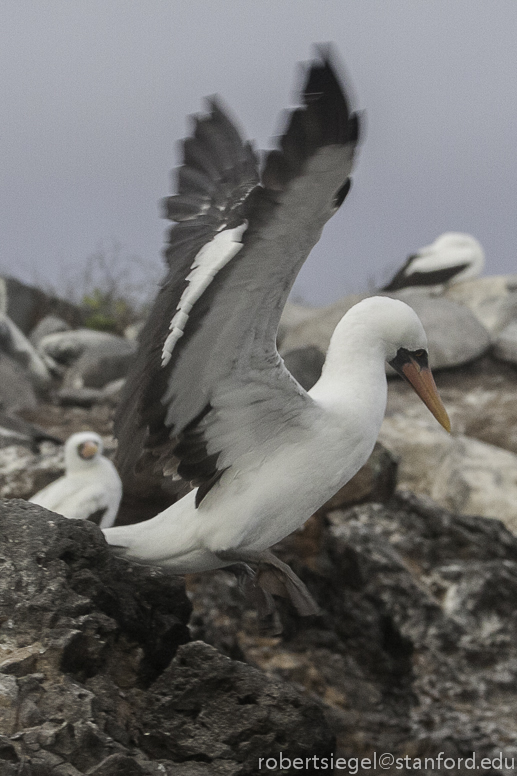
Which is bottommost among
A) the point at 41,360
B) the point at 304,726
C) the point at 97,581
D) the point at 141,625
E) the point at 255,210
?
the point at 41,360

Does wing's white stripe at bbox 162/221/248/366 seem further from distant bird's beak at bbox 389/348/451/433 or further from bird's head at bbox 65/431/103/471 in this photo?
bird's head at bbox 65/431/103/471

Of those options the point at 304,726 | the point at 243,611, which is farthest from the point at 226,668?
the point at 243,611

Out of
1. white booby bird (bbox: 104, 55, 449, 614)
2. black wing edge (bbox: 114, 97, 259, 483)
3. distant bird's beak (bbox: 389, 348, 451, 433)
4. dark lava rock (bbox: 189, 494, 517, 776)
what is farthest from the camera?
dark lava rock (bbox: 189, 494, 517, 776)

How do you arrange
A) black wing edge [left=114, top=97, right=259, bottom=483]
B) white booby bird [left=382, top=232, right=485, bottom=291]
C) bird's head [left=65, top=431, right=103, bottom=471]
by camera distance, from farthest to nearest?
white booby bird [left=382, top=232, right=485, bottom=291] → bird's head [left=65, top=431, right=103, bottom=471] → black wing edge [left=114, top=97, right=259, bottom=483]

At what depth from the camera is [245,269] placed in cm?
315

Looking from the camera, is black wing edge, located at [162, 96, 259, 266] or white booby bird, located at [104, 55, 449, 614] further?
black wing edge, located at [162, 96, 259, 266]

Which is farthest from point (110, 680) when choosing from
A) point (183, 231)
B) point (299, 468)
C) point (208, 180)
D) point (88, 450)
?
point (88, 450)

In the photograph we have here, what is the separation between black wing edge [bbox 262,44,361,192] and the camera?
8.98ft

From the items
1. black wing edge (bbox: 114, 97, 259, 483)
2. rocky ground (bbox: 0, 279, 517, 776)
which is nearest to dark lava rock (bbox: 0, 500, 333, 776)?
rocky ground (bbox: 0, 279, 517, 776)

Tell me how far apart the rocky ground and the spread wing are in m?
0.59

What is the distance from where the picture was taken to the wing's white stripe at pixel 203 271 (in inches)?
124

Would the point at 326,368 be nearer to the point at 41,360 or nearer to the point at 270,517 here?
the point at 270,517

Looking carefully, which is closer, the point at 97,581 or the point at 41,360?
the point at 97,581

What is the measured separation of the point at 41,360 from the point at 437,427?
22.0 feet
